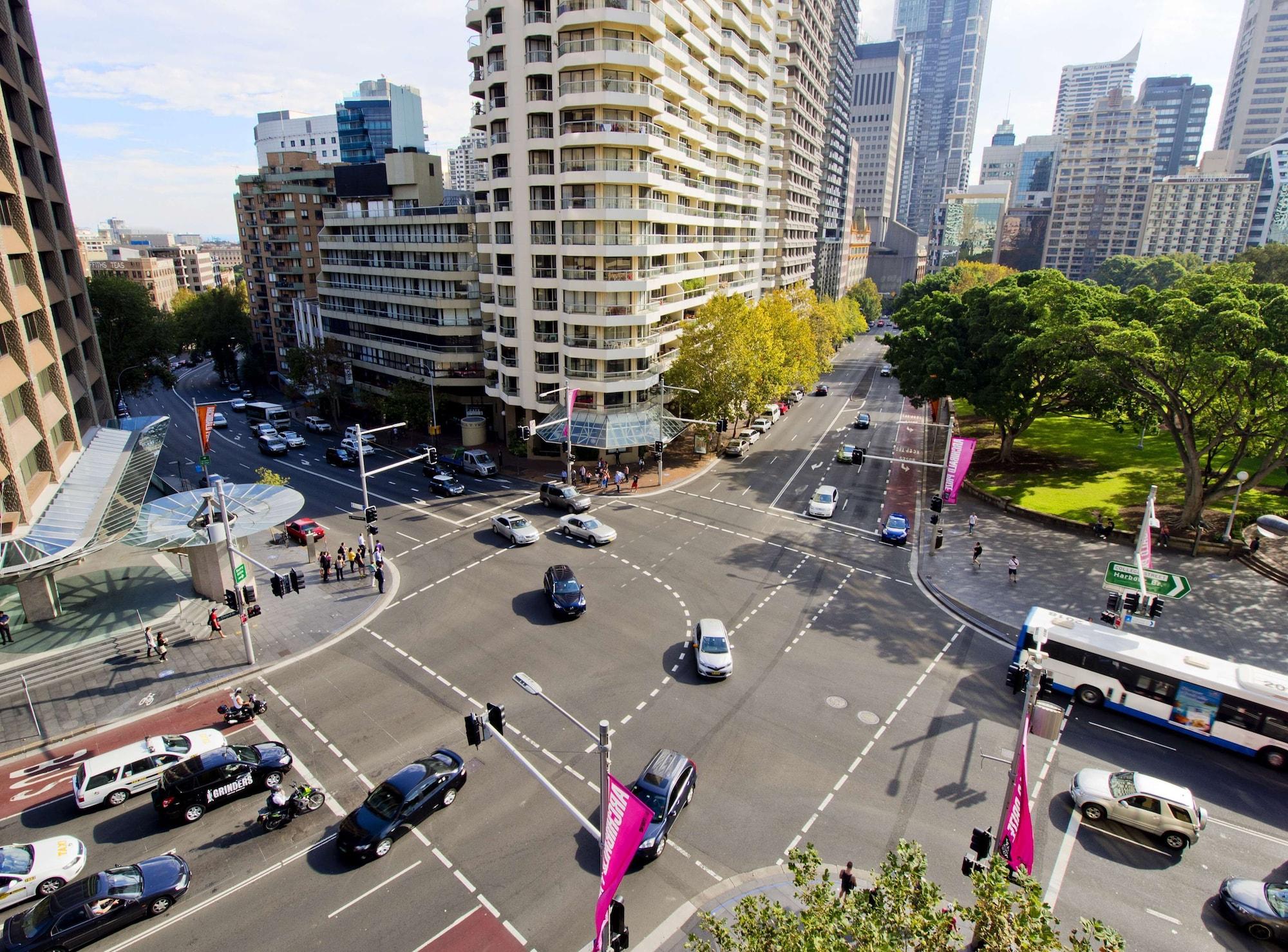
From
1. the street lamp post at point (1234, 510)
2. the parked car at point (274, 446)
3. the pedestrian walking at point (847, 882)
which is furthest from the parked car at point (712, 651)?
the parked car at point (274, 446)

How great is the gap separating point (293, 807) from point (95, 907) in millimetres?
4984

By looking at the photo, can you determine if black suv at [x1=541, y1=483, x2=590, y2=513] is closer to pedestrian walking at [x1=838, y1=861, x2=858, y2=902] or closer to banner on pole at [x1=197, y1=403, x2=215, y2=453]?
banner on pole at [x1=197, y1=403, x2=215, y2=453]

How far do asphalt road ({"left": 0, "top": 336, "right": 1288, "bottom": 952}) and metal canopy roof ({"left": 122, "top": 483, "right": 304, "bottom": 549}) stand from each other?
23.7 ft

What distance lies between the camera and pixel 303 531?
1718 inches

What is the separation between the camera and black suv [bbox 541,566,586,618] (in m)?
33.2

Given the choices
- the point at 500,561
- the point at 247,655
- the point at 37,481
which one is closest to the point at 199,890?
the point at 247,655

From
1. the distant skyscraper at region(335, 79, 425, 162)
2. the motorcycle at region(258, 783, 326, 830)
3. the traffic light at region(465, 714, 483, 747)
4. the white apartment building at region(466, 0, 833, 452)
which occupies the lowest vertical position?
the motorcycle at region(258, 783, 326, 830)

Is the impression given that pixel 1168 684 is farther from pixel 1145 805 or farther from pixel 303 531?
pixel 303 531

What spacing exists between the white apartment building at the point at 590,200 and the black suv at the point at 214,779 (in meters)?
29.4

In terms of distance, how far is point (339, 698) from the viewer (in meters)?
27.5

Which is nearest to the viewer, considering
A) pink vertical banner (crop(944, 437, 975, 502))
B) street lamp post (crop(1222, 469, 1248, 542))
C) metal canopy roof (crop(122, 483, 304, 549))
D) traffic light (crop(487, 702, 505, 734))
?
traffic light (crop(487, 702, 505, 734))

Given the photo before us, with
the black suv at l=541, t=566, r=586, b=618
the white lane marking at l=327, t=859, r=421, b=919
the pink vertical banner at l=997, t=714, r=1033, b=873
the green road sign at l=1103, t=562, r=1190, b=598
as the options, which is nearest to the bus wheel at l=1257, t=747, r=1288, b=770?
the green road sign at l=1103, t=562, r=1190, b=598

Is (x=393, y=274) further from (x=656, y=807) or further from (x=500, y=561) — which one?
(x=656, y=807)

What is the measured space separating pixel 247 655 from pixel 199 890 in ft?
42.1
